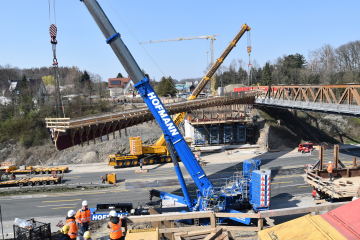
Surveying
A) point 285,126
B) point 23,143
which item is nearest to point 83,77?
point 23,143

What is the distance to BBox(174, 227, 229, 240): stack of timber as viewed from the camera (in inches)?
296

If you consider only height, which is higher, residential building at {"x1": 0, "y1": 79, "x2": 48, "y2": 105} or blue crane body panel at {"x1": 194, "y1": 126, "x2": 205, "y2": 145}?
residential building at {"x1": 0, "y1": 79, "x2": 48, "y2": 105}

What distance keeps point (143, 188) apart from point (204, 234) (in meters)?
14.9

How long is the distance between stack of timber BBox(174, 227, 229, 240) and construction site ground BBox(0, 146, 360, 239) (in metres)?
7.19

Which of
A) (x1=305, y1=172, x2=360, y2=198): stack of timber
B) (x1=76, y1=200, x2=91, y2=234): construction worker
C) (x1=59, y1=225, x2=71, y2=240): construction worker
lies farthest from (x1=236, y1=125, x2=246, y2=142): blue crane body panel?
(x1=59, y1=225, x2=71, y2=240): construction worker

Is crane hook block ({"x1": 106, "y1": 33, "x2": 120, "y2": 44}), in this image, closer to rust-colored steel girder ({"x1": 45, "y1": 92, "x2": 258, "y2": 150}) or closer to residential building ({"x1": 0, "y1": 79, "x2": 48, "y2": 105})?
rust-colored steel girder ({"x1": 45, "y1": 92, "x2": 258, "y2": 150})

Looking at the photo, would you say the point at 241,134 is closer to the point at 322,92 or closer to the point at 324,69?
the point at 322,92

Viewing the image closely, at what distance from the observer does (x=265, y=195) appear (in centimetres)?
1219

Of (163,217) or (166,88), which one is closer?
(163,217)

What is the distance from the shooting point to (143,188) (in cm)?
2188

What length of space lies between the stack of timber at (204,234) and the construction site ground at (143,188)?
7.19 m

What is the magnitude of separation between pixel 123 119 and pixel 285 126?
3098 centimetres

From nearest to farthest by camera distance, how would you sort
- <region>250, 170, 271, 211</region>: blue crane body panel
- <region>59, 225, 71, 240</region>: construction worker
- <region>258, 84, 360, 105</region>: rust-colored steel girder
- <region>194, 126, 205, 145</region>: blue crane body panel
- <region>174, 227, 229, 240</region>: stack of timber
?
<region>174, 227, 229, 240</region>: stack of timber, <region>59, 225, 71, 240</region>: construction worker, <region>250, 170, 271, 211</region>: blue crane body panel, <region>258, 84, 360, 105</region>: rust-colored steel girder, <region>194, 126, 205, 145</region>: blue crane body panel

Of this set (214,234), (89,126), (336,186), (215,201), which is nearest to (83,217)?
(214,234)
